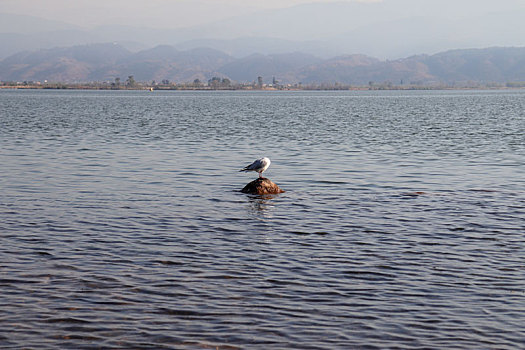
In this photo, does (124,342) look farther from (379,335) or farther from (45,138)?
(45,138)

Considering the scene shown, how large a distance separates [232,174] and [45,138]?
24.7 metres

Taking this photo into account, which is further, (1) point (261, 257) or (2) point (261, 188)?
(2) point (261, 188)

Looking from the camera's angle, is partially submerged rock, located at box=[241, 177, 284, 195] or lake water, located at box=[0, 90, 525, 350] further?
partially submerged rock, located at box=[241, 177, 284, 195]

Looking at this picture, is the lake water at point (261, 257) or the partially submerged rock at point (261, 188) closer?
the lake water at point (261, 257)

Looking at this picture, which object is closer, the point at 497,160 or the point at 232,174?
the point at 232,174

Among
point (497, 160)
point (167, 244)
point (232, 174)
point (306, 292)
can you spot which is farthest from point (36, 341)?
point (497, 160)

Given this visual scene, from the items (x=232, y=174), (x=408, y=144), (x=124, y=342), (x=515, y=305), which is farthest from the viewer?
(x=408, y=144)

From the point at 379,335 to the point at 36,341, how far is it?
18.1ft

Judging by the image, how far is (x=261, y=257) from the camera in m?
15.4

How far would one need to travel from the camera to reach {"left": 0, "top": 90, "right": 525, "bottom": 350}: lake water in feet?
35.6

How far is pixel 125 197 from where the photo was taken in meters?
23.8

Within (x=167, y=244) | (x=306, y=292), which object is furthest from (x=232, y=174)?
(x=306, y=292)

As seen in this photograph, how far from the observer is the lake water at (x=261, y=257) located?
10.9m

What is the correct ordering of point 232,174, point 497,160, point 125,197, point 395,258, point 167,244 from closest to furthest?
point 395,258, point 167,244, point 125,197, point 232,174, point 497,160
